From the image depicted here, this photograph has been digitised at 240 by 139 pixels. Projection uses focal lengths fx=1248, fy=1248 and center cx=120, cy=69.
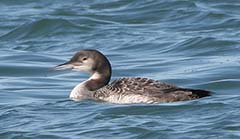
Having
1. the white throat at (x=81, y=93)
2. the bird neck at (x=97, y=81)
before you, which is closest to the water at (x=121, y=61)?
the white throat at (x=81, y=93)

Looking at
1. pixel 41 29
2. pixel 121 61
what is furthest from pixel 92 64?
pixel 41 29

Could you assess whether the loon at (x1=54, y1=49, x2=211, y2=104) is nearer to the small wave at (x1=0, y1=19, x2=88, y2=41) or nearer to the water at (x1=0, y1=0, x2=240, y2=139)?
the water at (x1=0, y1=0, x2=240, y2=139)

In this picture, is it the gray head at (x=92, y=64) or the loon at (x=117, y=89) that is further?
the gray head at (x=92, y=64)

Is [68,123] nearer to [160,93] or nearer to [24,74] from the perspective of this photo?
[160,93]

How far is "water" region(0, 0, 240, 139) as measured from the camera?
1548 cm

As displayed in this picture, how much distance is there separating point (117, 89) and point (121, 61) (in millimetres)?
4629

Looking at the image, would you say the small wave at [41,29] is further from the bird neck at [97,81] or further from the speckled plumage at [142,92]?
the speckled plumage at [142,92]

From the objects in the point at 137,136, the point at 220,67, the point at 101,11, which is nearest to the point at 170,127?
the point at 137,136

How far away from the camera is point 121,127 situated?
50.4ft

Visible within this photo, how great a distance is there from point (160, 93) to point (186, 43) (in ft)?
21.0

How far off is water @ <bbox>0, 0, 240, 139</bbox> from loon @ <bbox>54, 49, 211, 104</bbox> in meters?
0.22

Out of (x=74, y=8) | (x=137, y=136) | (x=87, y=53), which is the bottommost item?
(x=137, y=136)

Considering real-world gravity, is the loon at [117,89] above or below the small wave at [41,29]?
below

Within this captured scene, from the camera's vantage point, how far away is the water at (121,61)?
15484mm
